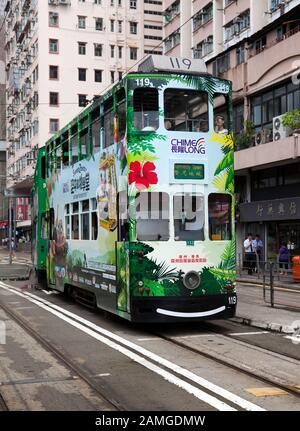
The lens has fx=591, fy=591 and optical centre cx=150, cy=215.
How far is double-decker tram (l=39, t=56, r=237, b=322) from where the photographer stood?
10.1m

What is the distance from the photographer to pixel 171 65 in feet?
35.1

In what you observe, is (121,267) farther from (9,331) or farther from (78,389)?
(78,389)

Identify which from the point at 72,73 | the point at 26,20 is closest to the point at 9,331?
the point at 72,73

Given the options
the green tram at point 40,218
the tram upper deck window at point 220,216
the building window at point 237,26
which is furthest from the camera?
the building window at point 237,26

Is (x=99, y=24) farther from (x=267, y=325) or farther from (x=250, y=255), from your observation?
(x=267, y=325)

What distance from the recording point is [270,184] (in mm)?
29375

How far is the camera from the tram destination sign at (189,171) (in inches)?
407

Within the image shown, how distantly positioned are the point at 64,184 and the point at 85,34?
5368 cm

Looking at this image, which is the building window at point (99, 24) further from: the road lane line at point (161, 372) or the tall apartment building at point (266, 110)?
the road lane line at point (161, 372)

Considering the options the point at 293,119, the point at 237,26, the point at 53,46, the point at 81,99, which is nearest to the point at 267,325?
the point at 293,119

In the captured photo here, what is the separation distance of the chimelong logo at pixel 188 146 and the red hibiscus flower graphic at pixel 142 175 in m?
Result: 0.54

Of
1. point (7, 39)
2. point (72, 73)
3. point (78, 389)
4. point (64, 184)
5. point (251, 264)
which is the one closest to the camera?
point (78, 389)

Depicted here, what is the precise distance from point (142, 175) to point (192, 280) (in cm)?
200

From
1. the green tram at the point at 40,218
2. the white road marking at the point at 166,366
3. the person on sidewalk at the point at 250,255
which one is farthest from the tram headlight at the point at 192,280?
the person on sidewalk at the point at 250,255
